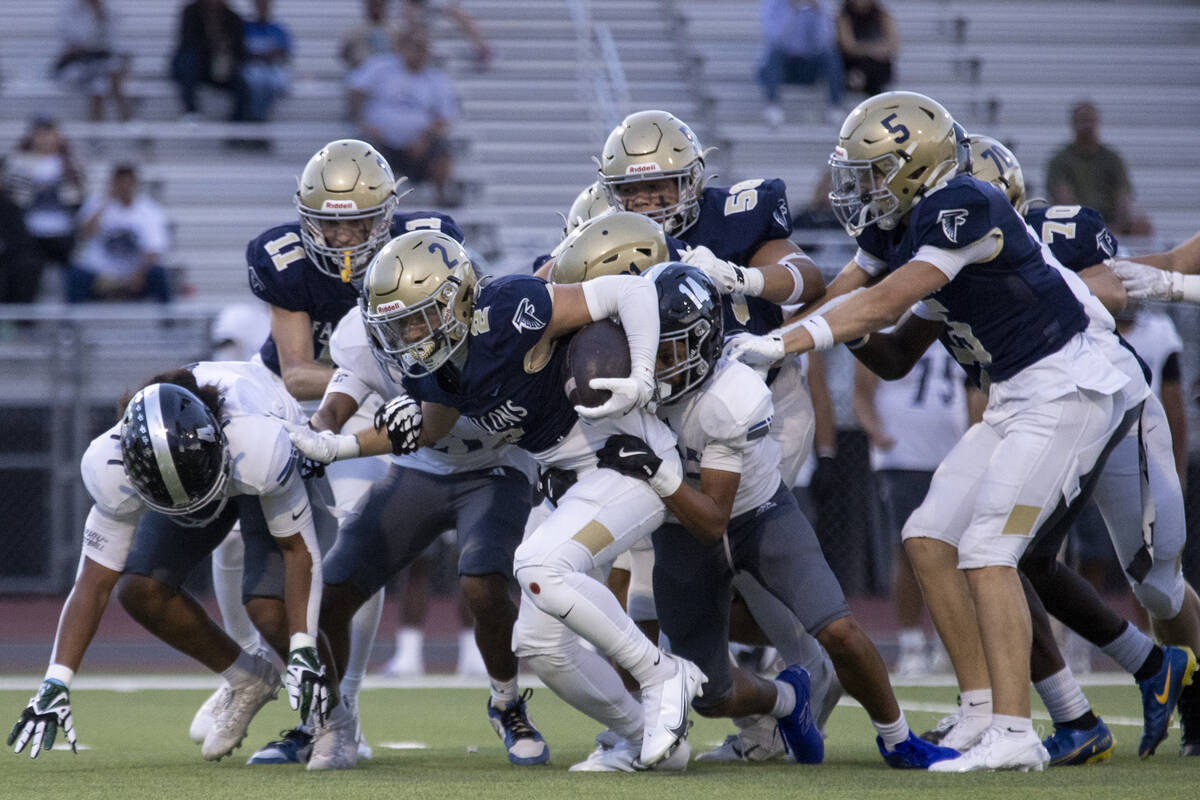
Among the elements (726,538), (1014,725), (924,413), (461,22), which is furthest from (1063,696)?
(461,22)

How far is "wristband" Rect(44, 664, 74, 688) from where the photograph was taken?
4.48 m

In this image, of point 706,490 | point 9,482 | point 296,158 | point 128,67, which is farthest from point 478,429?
point 128,67

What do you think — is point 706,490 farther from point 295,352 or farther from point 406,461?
point 295,352

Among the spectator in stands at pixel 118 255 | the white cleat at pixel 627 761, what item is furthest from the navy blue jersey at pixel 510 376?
the spectator in stands at pixel 118 255

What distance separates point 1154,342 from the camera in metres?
6.98

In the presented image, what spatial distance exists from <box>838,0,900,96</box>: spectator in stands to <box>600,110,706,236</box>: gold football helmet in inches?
291

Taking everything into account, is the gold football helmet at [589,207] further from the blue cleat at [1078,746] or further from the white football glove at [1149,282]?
the blue cleat at [1078,746]

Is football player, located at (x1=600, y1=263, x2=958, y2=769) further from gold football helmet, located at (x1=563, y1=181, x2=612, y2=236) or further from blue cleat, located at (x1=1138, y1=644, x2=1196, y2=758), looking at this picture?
gold football helmet, located at (x1=563, y1=181, x2=612, y2=236)

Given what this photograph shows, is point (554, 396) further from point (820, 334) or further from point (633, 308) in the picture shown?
point (820, 334)

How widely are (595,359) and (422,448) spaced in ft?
3.06

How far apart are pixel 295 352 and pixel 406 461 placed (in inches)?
26.0

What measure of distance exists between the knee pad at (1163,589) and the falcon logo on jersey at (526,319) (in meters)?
2.07

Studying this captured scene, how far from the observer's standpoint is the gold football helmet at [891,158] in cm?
460

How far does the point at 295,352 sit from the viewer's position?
5461 millimetres
